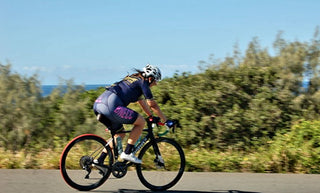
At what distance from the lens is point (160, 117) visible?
20.2 feet

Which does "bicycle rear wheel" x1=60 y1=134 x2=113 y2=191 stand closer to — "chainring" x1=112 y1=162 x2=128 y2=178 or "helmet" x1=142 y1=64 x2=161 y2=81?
"chainring" x1=112 y1=162 x2=128 y2=178

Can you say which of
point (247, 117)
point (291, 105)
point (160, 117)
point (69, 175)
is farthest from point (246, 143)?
point (69, 175)

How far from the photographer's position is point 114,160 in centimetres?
632

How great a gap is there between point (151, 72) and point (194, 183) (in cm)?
189

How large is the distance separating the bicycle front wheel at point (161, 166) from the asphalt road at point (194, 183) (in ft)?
0.46

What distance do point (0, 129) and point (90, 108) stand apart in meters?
2.36

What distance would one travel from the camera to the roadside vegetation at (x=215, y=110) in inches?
357

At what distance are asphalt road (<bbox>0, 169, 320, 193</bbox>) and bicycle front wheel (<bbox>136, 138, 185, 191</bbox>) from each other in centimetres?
14

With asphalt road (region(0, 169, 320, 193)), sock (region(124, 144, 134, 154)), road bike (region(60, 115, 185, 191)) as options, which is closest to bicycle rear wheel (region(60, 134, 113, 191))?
road bike (region(60, 115, 185, 191))

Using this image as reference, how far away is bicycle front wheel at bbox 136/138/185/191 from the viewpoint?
20.9 feet

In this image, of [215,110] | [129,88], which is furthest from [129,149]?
[215,110]

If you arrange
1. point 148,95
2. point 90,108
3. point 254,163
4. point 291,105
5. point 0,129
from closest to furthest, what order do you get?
1. point 148,95
2. point 254,163
3. point 0,129
4. point 291,105
5. point 90,108

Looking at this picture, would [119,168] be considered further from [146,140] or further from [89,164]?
[146,140]

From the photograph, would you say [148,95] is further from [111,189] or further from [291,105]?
[291,105]
